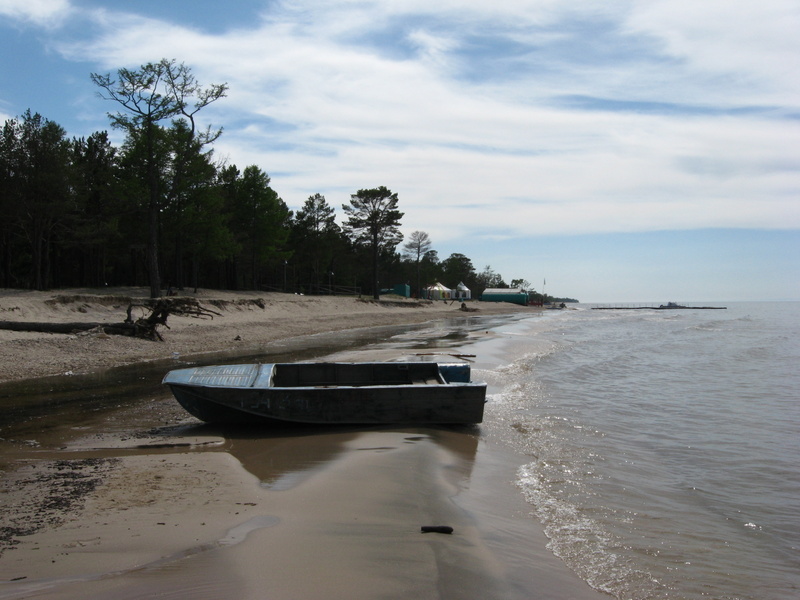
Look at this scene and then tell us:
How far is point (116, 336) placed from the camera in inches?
707

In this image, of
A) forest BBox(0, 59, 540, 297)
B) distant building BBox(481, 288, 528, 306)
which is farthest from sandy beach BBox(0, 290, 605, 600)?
distant building BBox(481, 288, 528, 306)

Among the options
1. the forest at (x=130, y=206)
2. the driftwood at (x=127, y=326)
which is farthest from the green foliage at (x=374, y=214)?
the driftwood at (x=127, y=326)

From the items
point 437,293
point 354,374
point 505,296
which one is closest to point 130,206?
point 354,374

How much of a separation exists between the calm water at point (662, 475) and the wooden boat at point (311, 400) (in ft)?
2.51

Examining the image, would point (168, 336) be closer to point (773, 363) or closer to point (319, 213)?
point (773, 363)

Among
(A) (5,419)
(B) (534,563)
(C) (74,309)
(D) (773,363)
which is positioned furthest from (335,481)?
(C) (74,309)

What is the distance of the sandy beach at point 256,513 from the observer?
352 centimetres

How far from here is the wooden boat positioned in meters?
8.08

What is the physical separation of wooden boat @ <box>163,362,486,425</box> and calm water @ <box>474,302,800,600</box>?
77 centimetres

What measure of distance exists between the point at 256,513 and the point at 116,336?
1533cm

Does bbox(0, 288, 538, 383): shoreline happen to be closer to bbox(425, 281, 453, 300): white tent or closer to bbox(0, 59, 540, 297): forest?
bbox(0, 59, 540, 297): forest

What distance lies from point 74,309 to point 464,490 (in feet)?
72.4

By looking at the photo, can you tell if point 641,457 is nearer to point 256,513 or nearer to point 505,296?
point 256,513

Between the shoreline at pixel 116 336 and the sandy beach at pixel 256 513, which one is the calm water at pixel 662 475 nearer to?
the sandy beach at pixel 256 513
